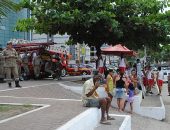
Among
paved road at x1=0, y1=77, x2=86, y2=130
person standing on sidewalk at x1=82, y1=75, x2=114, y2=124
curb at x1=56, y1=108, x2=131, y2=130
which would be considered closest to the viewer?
curb at x1=56, y1=108, x2=131, y2=130

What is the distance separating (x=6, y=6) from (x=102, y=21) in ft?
52.9

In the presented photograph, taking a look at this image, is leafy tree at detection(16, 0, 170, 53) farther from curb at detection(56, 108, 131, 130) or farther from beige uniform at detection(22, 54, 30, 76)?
curb at detection(56, 108, 131, 130)

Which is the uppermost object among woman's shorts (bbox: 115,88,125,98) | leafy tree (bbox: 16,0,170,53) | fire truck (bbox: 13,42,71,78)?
leafy tree (bbox: 16,0,170,53)

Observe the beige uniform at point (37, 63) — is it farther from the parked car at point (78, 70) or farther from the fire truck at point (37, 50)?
the parked car at point (78, 70)

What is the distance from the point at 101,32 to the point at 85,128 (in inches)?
546

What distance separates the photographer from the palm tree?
18.4ft

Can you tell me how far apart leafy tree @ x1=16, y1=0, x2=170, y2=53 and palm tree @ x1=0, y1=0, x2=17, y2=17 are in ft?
49.9

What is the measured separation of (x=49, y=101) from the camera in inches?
538

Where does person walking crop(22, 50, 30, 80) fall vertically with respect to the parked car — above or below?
above

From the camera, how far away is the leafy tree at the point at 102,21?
21266 millimetres

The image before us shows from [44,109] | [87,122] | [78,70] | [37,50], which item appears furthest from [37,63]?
[78,70]

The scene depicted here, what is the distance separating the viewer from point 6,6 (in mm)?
5641

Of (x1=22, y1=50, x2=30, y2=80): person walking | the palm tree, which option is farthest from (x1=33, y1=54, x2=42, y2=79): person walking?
the palm tree

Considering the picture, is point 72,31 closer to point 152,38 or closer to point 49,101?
point 152,38
